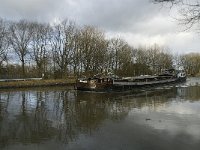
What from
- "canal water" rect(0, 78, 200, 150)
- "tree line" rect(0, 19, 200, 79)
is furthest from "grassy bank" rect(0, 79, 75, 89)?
"canal water" rect(0, 78, 200, 150)

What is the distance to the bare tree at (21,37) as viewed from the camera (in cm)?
6712

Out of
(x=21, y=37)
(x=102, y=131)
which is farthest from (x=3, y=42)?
(x=102, y=131)

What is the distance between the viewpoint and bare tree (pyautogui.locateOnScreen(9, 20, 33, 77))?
67.1m

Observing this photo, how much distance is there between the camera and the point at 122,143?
496 inches

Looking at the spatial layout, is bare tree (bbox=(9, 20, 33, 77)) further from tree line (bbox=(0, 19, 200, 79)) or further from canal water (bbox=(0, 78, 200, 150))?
canal water (bbox=(0, 78, 200, 150))

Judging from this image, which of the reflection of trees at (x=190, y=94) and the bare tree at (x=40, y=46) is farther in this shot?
the bare tree at (x=40, y=46)

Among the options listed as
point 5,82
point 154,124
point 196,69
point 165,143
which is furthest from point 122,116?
point 196,69

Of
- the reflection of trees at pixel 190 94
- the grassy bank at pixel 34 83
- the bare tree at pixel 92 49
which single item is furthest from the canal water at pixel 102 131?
the bare tree at pixel 92 49

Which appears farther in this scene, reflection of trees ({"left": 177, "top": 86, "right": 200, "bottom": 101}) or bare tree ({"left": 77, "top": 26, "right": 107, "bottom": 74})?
bare tree ({"left": 77, "top": 26, "right": 107, "bottom": 74})

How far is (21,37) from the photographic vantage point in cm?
6788

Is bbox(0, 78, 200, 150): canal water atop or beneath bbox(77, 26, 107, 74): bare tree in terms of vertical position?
beneath

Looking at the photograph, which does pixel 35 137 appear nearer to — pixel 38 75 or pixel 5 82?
pixel 5 82

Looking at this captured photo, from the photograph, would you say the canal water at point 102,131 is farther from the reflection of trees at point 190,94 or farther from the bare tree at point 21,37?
the bare tree at point 21,37

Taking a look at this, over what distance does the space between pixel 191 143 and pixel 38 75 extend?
64212 mm
